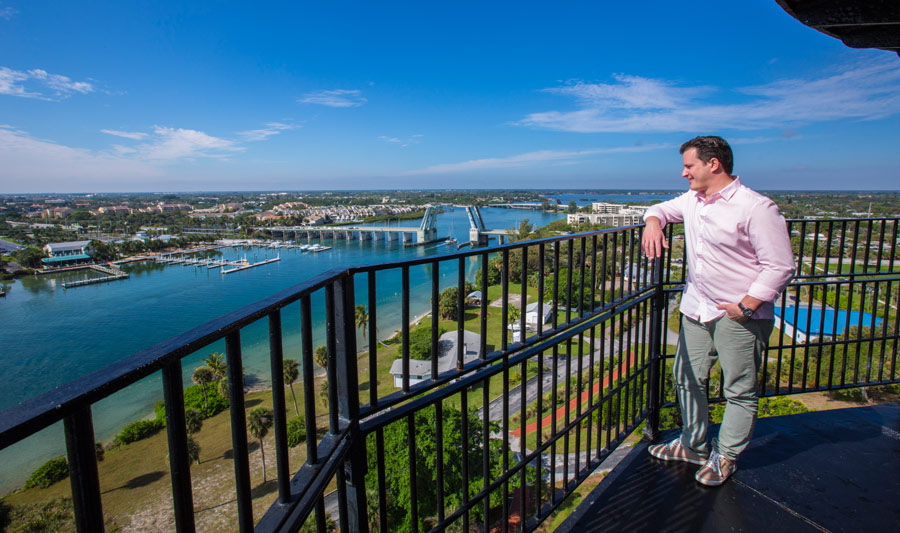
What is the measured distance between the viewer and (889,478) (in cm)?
277

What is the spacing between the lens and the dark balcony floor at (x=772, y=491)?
240 centimetres

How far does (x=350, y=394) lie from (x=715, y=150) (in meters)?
1.99

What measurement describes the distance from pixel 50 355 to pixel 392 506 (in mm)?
22629

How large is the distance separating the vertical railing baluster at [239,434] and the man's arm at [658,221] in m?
2.28

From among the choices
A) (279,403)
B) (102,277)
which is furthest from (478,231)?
(279,403)

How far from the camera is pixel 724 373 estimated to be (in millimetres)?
2510

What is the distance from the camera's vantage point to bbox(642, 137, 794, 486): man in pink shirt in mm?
2068

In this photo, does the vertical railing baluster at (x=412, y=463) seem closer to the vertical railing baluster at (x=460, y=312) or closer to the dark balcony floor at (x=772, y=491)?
the vertical railing baluster at (x=460, y=312)

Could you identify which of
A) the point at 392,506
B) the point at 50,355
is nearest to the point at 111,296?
the point at 50,355

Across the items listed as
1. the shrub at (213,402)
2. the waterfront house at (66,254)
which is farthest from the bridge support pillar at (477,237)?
the shrub at (213,402)

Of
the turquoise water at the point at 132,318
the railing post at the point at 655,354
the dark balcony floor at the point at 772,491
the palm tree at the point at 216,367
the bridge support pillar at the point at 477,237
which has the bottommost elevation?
the turquoise water at the point at 132,318

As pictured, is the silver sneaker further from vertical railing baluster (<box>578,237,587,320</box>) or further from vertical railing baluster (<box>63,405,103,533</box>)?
vertical railing baluster (<box>63,405,103,533</box>)

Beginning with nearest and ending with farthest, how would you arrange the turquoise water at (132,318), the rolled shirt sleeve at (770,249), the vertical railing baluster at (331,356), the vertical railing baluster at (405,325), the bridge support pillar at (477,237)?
1. the vertical railing baluster at (331,356)
2. the vertical railing baluster at (405,325)
3. the rolled shirt sleeve at (770,249)
4. the turquoise water at (132,318)
5. the bridge support pillar at (477,237)

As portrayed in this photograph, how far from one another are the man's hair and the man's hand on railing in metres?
0.47
